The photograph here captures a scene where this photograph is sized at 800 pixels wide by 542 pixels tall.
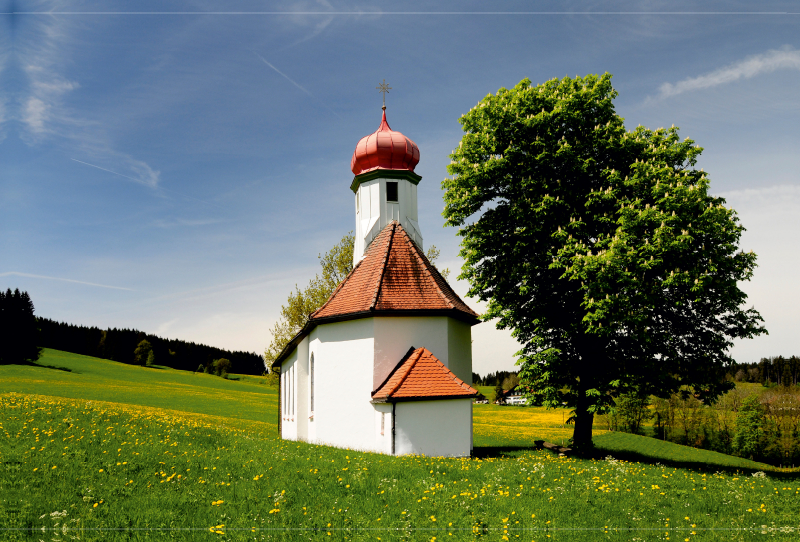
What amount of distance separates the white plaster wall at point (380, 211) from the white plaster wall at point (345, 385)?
5.07 m

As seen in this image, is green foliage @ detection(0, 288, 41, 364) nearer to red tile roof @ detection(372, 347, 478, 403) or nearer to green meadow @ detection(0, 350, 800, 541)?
green meadow @ detection(0, 350, 800, 541)

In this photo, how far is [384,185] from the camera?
24797 mm

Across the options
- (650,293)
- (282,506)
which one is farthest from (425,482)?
(650,293)

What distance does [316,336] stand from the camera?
21531 millimetres

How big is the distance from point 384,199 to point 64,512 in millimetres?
18887

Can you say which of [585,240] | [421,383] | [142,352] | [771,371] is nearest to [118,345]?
[142,352]

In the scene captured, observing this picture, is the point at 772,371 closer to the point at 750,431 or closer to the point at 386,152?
the point at 750,431

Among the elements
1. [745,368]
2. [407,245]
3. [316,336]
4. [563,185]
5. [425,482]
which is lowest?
[745,368]

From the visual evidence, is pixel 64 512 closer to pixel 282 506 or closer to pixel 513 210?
pixel 282 506

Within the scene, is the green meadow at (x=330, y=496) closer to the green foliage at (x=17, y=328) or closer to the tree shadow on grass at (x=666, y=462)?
the tree shadow on grass at (x=666, y=462)

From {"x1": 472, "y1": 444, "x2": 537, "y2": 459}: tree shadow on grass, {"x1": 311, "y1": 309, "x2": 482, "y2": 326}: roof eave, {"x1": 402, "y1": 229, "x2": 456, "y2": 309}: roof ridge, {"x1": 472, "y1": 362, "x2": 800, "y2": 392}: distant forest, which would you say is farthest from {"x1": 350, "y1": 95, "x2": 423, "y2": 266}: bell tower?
{"x1": 472, "y1": 362, "x2": 800, "y2": 392}: distant forest

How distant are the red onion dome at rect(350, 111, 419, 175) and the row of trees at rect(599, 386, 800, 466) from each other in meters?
35.0

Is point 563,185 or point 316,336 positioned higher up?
point 563,185

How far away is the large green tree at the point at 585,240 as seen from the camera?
55.7ft
